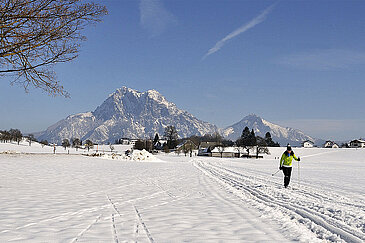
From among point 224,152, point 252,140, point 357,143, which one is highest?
point 357,143

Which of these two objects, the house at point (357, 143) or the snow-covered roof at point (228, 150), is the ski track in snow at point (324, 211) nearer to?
the snow-covered roof at point (228, 150)

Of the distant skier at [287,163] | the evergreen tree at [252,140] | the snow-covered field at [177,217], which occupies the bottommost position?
the snow-covered field at [177,217]

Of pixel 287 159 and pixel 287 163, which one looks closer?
pixel 287 163

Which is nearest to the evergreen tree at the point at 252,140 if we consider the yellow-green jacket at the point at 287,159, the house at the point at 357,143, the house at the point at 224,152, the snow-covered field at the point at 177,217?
the house at the point at 224,152

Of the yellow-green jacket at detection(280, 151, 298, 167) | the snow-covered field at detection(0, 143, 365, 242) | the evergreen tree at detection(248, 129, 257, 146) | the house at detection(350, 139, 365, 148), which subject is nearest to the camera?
the snow-covered field at detection(0, 143, 365, 242)

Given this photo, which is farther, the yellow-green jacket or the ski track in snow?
the yellow-green jacket

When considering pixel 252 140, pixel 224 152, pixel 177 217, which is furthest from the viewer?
pixel 252 140

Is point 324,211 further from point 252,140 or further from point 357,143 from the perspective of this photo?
point 357,143

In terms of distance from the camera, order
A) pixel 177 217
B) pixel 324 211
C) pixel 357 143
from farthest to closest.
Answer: pixel 357 143 → pixel 324 211 → pixel 177 217

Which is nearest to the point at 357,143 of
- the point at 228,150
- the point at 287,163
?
the point at 228,150

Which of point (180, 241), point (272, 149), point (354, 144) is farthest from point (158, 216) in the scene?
point (354, 144)

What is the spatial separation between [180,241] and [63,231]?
87.7 inches

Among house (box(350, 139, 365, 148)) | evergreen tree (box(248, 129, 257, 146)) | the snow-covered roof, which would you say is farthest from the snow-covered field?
house (box(350, 139, 365, 148))

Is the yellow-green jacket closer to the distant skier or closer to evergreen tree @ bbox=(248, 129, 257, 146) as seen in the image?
the distant skier
